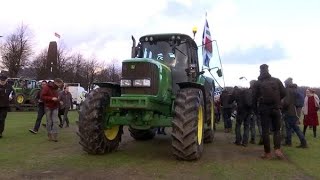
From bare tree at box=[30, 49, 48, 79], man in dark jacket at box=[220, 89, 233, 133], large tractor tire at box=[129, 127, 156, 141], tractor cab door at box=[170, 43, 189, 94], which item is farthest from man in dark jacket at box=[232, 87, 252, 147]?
bare tree at box=[30, 49, 48, 79]

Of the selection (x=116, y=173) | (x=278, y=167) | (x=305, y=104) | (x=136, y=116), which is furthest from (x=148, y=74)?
(x=305, y=104)

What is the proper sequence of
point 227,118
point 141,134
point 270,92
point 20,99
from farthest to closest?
1. point 20,99
2. point 227,118
3. point 141,134
4. point 270,92

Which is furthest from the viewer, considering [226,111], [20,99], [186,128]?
[20,99]

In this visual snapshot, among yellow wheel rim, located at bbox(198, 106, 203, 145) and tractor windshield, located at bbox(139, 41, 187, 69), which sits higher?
tractor windshield, located at bbox(139, 41, 187, 69)

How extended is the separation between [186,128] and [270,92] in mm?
2323

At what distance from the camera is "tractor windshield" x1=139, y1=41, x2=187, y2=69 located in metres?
11.6

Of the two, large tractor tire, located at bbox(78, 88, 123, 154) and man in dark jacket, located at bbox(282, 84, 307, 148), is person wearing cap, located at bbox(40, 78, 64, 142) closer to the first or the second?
large tractor tire, located at bbox(78, 88, 123, 154)

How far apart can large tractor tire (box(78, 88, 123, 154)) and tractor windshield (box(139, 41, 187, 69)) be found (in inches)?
68.3

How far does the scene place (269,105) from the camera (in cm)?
1057

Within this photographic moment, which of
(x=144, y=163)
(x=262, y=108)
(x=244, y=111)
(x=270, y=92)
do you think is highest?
(x=270, y=92)

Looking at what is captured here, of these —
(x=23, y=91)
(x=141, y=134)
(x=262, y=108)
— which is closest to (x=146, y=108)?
(x=262, y=108)

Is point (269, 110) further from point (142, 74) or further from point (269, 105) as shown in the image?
point (142, 74)

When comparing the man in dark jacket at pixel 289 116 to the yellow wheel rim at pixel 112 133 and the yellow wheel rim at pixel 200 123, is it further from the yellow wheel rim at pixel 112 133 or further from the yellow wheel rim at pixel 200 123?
the yellow wheel rim at pixel 112 133

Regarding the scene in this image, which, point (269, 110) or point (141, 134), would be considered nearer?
point (269, 110)
